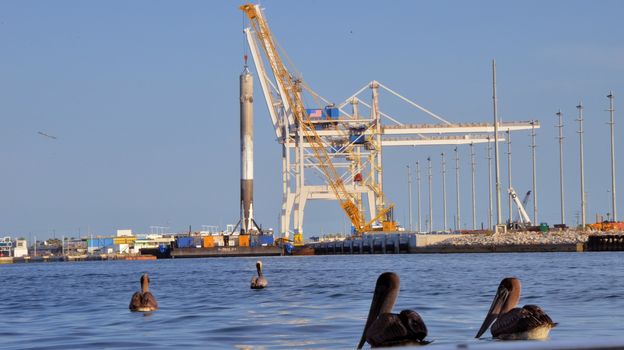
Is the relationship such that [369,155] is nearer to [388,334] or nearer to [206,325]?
[206,325]

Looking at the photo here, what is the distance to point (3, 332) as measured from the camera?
2212 centimetres

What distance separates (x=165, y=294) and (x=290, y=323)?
53.5 feet

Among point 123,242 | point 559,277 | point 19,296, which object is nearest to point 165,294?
point 19,296

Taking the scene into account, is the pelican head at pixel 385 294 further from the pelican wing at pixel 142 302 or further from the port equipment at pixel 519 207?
the port equipment at pixel 519 207

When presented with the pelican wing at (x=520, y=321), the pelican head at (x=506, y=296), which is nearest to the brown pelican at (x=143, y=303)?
the pelican head at (x=506, y=296)

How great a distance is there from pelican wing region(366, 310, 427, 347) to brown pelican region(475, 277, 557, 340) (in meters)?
2.02

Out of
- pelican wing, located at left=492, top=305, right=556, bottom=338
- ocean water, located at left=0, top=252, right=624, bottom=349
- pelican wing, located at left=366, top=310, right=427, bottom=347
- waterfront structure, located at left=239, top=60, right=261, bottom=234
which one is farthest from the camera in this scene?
waterfront structure, located at left=239, top=60, right=261, bottom=234

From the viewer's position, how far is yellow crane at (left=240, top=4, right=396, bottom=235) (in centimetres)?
11781

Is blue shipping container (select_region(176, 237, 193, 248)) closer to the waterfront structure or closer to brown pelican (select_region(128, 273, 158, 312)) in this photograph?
the waterfront structure

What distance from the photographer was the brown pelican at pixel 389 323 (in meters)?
12.2

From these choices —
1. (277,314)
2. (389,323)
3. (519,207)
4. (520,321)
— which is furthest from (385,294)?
(519,207)

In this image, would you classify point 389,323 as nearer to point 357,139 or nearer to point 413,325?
Result: point 413,325

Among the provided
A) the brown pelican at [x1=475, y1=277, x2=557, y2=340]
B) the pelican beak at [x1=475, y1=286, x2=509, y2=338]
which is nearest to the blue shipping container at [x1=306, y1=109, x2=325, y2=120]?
the pelican beak at [x1=475, y1=286, x2=509, y2=338]

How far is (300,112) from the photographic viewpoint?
11688 cm
